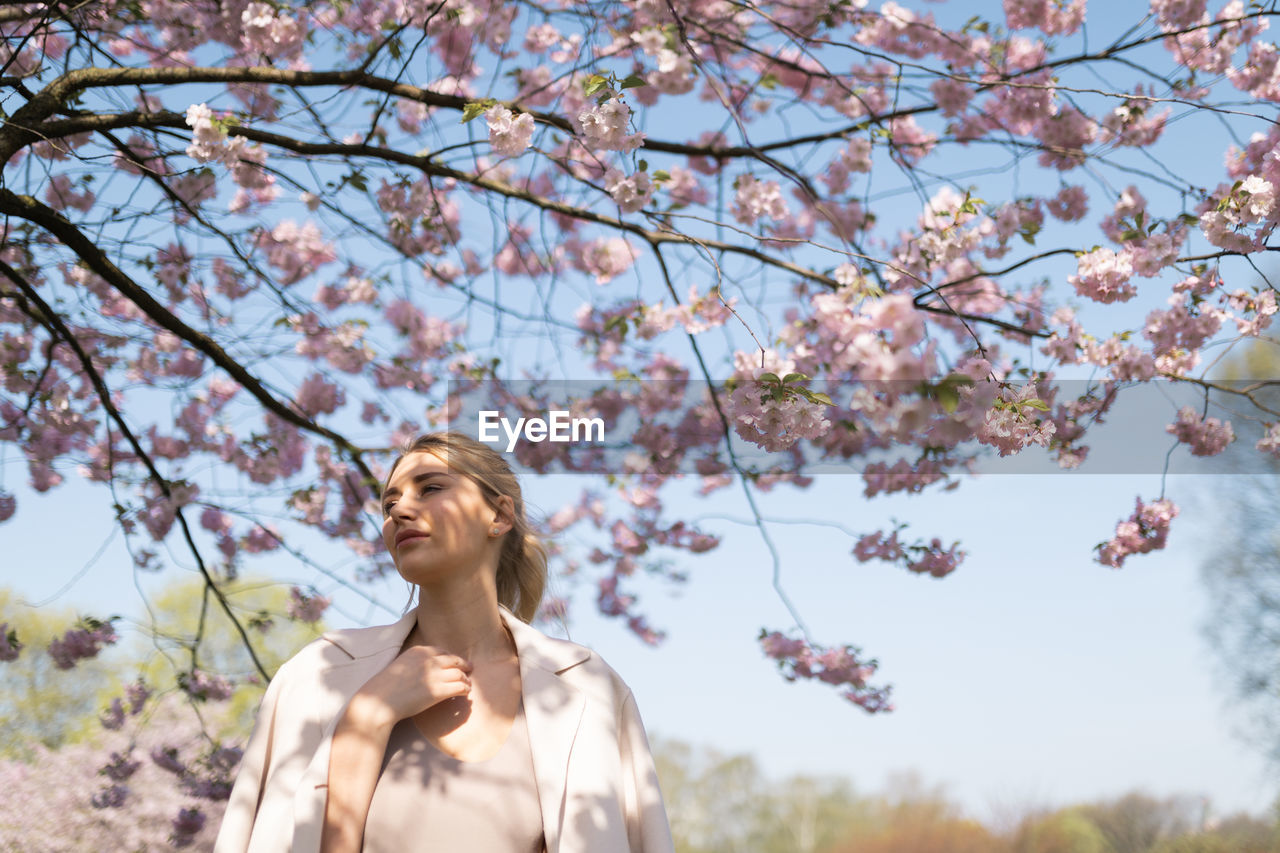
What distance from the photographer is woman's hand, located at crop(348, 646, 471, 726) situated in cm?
171

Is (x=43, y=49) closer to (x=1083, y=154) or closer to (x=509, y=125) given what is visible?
(x=509, y=125)

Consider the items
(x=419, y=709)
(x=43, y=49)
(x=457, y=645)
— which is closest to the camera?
(x=419, y=709)

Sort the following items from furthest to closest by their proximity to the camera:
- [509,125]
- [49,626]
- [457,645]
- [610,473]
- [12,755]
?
[49,626] < [12,755] < [610,473] < [509,125] < [457,645]

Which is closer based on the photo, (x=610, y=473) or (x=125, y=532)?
(x=125, y=532)

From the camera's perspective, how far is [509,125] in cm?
296

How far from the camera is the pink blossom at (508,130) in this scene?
2.93 m

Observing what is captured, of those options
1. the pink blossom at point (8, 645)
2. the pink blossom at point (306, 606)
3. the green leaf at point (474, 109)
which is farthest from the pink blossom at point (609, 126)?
the pink blossom at point (8, 645)

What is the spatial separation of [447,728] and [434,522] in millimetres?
380

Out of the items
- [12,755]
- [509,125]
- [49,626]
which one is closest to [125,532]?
[509,125]

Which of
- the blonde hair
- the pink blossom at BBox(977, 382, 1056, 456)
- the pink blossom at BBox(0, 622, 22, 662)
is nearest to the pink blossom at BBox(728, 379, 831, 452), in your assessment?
the pink blossom at BBox(977, 382, 1056, 456)

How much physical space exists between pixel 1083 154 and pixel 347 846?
10.8 ft

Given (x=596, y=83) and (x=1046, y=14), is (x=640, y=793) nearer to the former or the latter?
(x=596, y=83)

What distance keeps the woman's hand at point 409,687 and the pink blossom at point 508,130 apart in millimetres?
1692

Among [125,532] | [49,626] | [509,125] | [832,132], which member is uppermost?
[49,626]
